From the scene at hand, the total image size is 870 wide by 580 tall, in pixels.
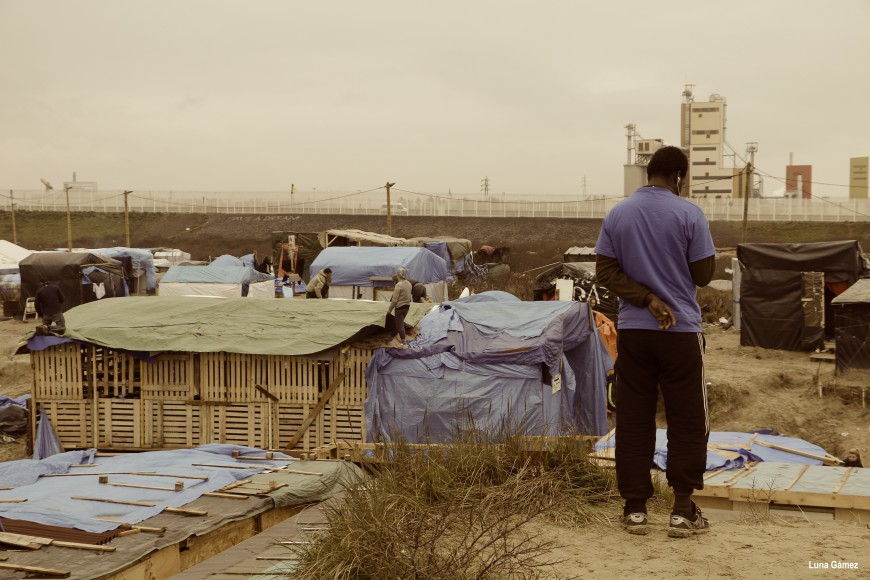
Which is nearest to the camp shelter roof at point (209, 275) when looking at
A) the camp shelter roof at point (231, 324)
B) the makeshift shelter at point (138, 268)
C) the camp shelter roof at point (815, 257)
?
the makeshift shelter at point (138, 268)

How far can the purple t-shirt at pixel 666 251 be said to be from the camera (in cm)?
439

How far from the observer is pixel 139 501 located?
25.2ft

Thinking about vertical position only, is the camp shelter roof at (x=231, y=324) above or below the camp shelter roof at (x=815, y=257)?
below

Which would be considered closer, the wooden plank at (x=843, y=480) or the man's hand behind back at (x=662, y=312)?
the man's hand behind back at (x=662, y=312)

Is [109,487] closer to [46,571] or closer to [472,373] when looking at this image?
[46,571]

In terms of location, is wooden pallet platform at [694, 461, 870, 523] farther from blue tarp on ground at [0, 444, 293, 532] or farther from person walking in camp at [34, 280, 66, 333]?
person walking in camp at [34, 280, 66, 333]

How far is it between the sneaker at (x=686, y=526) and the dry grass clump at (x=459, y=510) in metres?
0.49

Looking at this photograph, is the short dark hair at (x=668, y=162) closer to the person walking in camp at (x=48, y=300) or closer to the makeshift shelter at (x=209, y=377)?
the makeshift shelter at (x=209, y=377)

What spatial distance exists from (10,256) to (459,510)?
33.3 metres

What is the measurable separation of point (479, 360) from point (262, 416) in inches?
126

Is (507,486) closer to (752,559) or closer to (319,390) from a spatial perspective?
(752,559)

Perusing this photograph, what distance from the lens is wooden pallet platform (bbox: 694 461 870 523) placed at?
21.2 feet

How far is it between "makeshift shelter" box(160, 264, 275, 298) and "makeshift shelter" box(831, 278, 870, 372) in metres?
16.6

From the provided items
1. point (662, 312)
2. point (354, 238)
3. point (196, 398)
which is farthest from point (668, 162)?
point (354, 238)
